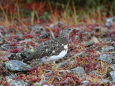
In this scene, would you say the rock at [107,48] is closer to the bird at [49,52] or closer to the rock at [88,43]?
the rock at [88,43]

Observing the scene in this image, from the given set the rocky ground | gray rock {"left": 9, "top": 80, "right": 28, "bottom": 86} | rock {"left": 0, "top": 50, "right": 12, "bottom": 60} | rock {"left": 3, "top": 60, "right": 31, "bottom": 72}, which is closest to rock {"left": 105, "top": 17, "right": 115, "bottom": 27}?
the rocky ground

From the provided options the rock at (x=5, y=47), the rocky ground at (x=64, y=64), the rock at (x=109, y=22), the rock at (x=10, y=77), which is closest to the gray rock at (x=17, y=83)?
the rocky ground at (x=64, y=64)

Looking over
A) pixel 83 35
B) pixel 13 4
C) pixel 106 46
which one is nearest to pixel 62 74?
pixel 106 46

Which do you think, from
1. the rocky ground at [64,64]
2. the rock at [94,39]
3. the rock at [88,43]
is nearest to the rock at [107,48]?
the rocky ground at [64,64]

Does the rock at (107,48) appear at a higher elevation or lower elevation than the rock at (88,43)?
higher

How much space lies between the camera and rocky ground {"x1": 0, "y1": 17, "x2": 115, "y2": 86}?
299 inches

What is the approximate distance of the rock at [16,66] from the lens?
7.99 metres

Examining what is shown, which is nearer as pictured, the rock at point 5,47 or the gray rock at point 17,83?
the gray rock at point 17,83

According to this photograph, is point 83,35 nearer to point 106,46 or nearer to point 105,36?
point 105,36

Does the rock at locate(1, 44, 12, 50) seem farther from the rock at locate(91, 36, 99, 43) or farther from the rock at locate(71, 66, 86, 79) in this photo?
the rock at locate(71, 66, 86, 79)

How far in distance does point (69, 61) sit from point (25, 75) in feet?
3.75

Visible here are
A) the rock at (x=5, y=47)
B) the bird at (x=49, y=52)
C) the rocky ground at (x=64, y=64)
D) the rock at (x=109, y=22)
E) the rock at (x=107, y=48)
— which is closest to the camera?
the rocky ground at (x=64, y=64)

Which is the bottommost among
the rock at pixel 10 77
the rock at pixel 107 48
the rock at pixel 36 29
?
the rock at pixel 36 29

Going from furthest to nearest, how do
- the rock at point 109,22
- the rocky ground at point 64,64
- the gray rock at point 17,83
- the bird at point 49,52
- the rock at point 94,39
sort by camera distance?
the rock at point 109,22 < the rock at point 94,39 < the bird at point 49,52 < the rocky ground at point 64,64 < the gray rock at point 17,83
